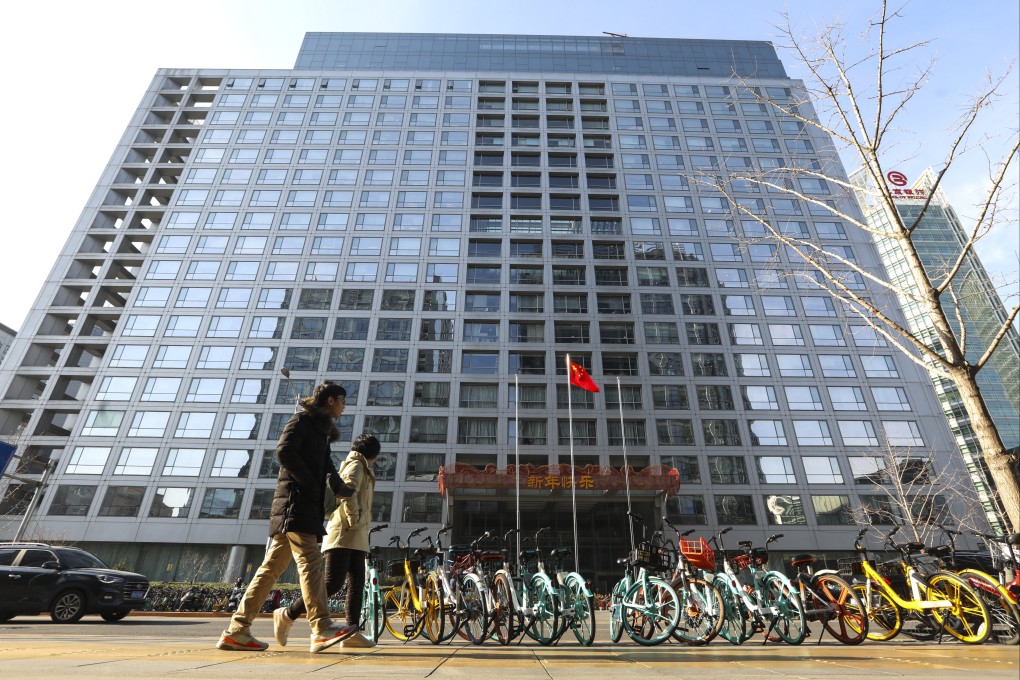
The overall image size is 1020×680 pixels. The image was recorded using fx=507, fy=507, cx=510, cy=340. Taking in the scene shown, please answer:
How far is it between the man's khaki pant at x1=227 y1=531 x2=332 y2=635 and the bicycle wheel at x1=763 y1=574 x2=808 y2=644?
16.7 ft

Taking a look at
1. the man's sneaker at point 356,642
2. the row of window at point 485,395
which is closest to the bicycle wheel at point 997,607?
the man's sneaker at point 356,642

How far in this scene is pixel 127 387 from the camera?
3238 centimetres

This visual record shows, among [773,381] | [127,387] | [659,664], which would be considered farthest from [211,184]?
[659,664]

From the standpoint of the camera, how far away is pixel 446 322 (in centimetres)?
3522

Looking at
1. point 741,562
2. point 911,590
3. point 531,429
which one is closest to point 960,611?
point 911,590

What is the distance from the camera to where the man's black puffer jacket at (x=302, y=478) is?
3803 millimetres

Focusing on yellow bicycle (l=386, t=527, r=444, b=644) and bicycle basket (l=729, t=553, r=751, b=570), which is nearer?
yellow bicycle (l=386, t=527, r=444, b=644)

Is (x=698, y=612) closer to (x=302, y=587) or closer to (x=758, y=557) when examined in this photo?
(x=758, y=557)

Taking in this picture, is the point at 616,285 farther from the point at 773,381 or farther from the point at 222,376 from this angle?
the point at 222,376

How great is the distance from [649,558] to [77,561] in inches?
443

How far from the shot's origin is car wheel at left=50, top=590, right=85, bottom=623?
30.7 ft

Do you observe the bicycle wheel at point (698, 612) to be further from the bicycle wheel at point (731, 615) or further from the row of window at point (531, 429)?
the row of window at point (531, 429)

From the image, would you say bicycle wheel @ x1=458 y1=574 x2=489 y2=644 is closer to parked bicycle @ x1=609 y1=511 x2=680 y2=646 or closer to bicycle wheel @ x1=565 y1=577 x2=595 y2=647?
bicycle wheel @ x1=565 y1=577 x2=595 y2=647

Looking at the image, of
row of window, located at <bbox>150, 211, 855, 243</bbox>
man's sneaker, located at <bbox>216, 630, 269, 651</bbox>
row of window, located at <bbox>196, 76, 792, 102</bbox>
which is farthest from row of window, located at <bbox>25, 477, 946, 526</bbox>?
row of window, located at <bbox>196, 76, 792, 102</bbox>
